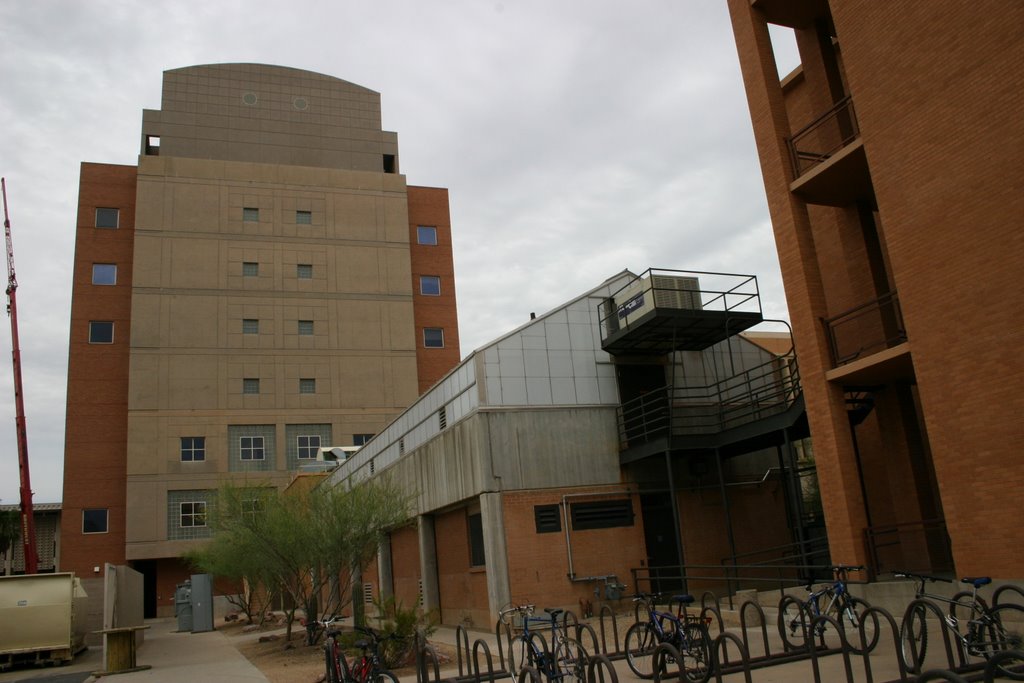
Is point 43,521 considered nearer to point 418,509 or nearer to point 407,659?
point 418,509

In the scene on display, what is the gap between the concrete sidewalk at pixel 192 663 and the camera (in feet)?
55.1

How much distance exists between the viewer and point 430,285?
196ft

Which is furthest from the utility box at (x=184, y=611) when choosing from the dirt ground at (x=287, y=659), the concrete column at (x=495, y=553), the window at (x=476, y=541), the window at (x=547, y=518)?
the window at (x=547, y=518)

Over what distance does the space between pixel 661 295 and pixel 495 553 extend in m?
7.29

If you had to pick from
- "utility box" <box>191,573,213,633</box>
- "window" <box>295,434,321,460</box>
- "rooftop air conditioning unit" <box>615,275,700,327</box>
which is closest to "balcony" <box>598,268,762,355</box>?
"rooftop air conditioning unit" <box>615,275,700,327</box>

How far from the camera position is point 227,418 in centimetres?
5219

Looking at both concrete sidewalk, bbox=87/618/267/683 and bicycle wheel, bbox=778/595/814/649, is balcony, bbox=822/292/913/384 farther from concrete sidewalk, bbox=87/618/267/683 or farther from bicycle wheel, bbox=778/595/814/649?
concrete sidewalk, bbox=87/618/267/683

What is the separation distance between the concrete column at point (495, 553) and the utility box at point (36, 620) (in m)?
13.0

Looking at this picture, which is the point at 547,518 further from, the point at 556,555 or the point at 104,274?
the point at 104,274

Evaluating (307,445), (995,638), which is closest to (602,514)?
(995,638)

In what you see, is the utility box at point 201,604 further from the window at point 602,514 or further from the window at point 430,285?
the window at point 430,285

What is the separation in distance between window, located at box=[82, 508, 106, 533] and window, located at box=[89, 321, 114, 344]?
34.9 feet

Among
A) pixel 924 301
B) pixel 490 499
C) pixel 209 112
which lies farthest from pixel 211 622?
pixel 209 112

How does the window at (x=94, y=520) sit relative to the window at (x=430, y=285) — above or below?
below
